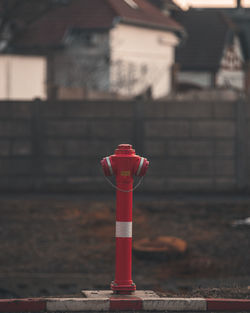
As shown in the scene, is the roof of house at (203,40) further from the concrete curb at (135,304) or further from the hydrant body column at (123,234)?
the concrete curb at (135,304)

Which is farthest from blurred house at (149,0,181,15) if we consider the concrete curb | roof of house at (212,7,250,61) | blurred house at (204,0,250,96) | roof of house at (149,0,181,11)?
the concrete curb

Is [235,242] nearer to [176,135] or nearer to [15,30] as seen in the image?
[176,135]

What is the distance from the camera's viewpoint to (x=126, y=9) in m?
37.1

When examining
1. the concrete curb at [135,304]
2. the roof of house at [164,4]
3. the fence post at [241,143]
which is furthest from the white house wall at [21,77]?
the roof of house at [164,4]

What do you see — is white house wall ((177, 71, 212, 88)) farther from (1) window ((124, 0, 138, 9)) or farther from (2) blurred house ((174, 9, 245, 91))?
(1) window ((124, 0, 138, 9))

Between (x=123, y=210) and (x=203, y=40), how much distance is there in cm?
4159

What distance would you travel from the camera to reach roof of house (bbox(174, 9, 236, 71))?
46.2 m

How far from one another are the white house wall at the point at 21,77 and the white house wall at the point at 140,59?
8295mm

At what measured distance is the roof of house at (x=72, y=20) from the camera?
35000mm

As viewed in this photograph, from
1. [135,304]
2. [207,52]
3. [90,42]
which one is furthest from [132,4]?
[135,304]

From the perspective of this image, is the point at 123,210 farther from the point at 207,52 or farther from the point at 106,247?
the point at 207,52

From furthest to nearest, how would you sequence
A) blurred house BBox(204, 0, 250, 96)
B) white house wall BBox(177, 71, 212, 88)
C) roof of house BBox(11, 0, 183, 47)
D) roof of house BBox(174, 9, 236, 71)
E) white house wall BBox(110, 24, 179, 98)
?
blurred house BBox(204, 0, 250, 96)
white house wall BBox(177, 71, 212, 88)
roof of house BBox(174, 9, 236, 71)
white house wall BBox(110, 24, 179, 98)
roof of house BBox(11, 0, 183, 47)

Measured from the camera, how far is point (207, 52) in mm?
46938

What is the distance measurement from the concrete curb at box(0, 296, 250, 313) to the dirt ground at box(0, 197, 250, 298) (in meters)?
0.55
